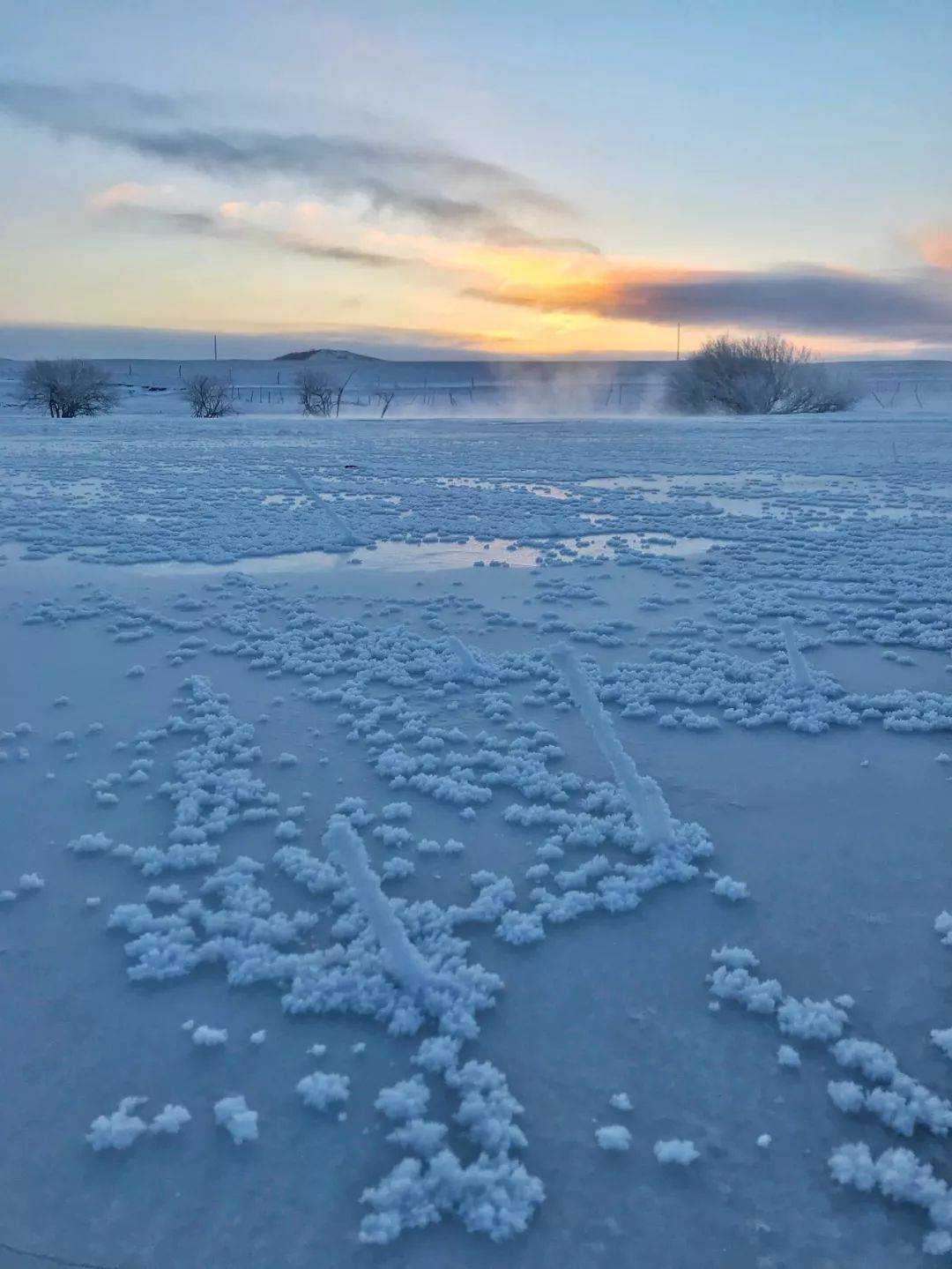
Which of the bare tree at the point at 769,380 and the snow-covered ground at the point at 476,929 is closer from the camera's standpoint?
the snow-covered ground at the point at 476,929

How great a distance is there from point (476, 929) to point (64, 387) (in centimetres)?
4730

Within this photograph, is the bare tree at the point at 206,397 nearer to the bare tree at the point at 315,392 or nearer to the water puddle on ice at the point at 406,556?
the bare tree at the point at 315,392

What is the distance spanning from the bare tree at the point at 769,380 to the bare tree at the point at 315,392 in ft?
62.9

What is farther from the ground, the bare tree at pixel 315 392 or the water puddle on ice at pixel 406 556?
the bare tree at pixel 315 392

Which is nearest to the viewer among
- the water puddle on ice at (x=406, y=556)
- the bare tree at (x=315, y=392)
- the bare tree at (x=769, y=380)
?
the water puddle on ice at (x=406, y=556)

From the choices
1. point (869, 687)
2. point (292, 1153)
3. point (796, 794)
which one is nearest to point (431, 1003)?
point (292, 1153)

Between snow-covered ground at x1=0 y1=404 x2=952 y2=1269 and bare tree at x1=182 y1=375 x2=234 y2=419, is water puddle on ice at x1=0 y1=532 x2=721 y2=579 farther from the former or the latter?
bare tree at x1=182 y1=375 x2=234 y2=419

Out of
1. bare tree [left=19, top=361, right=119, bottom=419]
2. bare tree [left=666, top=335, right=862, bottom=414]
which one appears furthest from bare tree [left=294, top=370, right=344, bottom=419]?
bare tree [left=666, top=335, right=862, bottom=414]

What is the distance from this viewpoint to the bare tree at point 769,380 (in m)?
42.9

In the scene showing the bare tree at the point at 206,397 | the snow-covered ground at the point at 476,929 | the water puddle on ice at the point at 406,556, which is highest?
the bare tree at the point at 206,397

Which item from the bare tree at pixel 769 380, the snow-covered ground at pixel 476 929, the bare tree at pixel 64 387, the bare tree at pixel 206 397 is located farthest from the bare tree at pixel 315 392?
the snow-covered ground at pixel 476 929

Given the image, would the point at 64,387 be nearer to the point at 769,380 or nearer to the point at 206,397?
the point at 206,397

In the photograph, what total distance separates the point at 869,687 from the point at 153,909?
3.95 m

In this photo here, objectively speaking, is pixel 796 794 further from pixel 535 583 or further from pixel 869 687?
pixel 535 583
